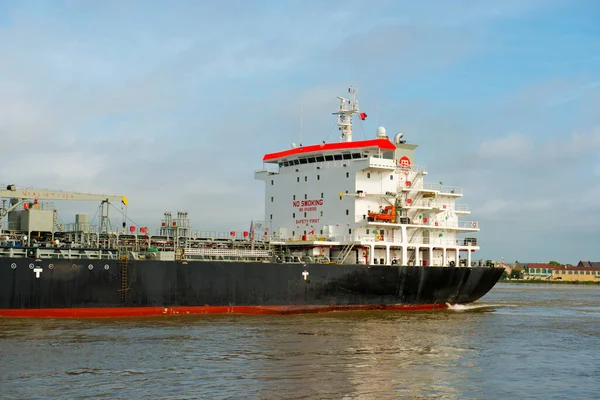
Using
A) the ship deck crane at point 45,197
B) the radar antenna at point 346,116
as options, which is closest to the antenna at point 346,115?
the radar antenna at point 346,116

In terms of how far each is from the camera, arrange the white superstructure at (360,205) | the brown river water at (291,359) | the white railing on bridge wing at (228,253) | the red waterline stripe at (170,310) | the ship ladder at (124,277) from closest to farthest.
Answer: the brown river water at (291,359) → the red waterline stripe at (170,310) → the ship ladder at (124,277) → the white railing on bridge wing at (228,253) → the white superstructure at (360,205)

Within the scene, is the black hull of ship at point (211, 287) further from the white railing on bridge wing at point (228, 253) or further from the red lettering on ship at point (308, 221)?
the red lettering on ship at point (308, 221)

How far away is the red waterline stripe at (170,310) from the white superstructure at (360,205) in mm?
2559

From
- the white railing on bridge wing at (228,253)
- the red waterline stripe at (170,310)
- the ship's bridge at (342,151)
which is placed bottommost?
the red waterline stripe at (170,310)

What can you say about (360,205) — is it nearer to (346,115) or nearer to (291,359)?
(346,115)

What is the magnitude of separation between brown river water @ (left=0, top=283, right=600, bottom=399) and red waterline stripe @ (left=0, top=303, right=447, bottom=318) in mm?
739

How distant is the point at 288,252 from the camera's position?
33906mm

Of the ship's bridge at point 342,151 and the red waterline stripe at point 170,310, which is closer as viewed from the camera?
the red waterline stripe at point 170,310

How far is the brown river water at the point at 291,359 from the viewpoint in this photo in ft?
50.1

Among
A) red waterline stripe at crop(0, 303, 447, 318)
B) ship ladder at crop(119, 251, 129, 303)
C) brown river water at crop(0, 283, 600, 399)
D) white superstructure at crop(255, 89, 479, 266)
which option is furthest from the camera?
white superstructure at crop(255, 89, 479, 266)

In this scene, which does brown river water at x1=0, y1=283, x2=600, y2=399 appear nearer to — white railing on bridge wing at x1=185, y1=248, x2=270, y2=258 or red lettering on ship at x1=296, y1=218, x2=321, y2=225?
white railing on bridge wing at x1=185, y1=248, x2=270, y2=258

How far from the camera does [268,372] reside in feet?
55.9

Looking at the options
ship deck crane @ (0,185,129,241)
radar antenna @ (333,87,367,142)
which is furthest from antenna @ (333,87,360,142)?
ship deck crane @ (0,185,129,241)

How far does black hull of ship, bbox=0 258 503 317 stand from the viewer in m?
26.2
